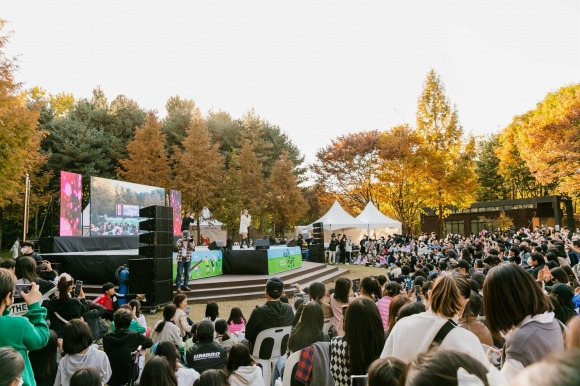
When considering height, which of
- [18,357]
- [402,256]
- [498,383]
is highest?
[498,383]

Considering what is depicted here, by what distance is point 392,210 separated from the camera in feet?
109

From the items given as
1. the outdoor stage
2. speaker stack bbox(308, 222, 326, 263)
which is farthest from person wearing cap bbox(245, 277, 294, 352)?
speaker stack bbox(308, 222, 326, 263)

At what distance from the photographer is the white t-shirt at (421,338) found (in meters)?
2.21

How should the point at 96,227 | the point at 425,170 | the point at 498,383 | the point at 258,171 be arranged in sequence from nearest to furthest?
the point at 498,383 < the point at 96,227 < the point at 425,170 < the point at 258,171

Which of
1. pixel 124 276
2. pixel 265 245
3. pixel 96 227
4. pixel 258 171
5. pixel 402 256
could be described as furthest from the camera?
pixel 258 171

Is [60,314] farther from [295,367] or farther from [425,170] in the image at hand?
[425,170]

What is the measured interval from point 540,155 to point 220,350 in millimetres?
22375

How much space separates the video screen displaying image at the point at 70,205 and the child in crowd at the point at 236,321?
11.6 m

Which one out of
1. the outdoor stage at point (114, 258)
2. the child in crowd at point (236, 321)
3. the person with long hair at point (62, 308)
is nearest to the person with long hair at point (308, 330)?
the child in crowd at point (236, 321)

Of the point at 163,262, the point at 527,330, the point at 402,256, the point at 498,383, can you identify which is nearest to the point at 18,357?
the point at 498,383

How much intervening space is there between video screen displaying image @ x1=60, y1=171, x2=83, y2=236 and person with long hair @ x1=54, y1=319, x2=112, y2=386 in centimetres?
1264

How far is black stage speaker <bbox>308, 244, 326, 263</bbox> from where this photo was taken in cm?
2095

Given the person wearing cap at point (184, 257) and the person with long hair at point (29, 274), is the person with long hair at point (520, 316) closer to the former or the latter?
the person with long hair at point (29, 274)

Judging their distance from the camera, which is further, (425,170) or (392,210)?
(392,210)
